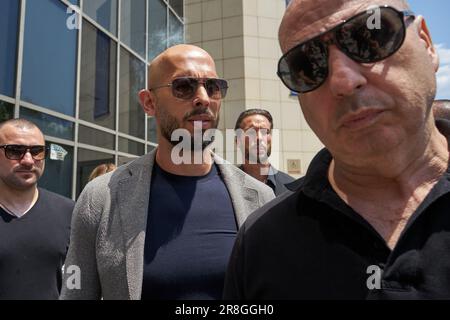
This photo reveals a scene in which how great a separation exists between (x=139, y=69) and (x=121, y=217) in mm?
7498

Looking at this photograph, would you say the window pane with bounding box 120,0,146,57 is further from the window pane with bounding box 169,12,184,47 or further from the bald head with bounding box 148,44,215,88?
the bald head with bounding box 148,44,215,88

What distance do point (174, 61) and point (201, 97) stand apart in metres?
0.31

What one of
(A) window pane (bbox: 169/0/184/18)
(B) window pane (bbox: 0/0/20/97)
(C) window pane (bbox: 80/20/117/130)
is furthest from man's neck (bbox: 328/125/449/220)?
(A) window pane (bbox: 169/0/184/18)

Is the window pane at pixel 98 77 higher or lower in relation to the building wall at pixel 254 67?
lower

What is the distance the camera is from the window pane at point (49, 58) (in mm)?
5328

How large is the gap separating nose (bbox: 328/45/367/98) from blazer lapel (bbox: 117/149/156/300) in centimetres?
128

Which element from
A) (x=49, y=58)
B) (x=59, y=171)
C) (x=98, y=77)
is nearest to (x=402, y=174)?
(x=59, y=171)

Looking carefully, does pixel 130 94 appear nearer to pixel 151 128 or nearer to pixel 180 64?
pixel 151 128

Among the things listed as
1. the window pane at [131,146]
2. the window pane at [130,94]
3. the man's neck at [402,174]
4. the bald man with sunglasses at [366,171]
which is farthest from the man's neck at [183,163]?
the window pane at [130,94]

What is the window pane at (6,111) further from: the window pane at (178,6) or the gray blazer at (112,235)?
the window pane at (178,6)

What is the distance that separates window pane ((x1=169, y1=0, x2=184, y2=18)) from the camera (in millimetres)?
11031

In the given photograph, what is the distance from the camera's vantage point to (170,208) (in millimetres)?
2021

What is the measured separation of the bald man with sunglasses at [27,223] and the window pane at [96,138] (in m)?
3.17

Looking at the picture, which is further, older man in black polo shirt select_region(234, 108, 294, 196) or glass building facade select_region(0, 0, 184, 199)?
glass building facade select_region(0, 0, 184, 199)
